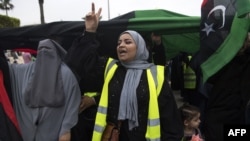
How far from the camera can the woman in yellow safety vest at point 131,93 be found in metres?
2.72

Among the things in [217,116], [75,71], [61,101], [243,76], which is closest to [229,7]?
[243,76]

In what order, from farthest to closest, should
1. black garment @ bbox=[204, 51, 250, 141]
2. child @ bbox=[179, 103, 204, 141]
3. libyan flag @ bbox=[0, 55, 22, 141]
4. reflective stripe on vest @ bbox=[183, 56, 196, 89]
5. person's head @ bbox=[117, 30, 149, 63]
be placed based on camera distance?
1. reflective stripe on vest @ bbox=[183, 56, 196, 89]
2. child @ bbox=[179, 103, 204, 141]
3. black garment @ bbox=[204, 51, 250, 141]
4. person's head @ bbox=[117, 30, 149, 63]
5. libyan flag @ bbox=[0, 55, 22, 141]

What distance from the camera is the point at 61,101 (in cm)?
273

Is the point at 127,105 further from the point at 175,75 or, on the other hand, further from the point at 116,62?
the point at 175,75

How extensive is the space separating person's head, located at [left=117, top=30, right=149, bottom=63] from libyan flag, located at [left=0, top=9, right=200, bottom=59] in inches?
14.3

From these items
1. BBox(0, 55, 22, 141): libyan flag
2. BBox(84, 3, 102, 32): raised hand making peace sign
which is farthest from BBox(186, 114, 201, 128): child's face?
BBox(0, 55, 22, 141): libyan flag

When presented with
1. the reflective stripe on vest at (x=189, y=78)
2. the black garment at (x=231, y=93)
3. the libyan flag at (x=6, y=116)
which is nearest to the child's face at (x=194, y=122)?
the black garment at (x=231, y=93)

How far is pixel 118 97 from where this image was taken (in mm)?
2793

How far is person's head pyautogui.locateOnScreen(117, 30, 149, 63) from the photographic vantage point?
2846 millimetres

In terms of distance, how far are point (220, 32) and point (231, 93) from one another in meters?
0.53

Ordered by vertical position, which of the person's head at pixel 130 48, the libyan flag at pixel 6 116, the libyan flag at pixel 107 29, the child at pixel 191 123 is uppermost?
the libyan flag at pixel 107 29

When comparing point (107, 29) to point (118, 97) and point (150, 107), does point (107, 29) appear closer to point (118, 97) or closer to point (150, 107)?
point (118, 97)

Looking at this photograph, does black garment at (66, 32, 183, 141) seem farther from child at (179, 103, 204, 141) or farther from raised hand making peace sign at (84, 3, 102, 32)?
child at (179, 103, 204, 141)

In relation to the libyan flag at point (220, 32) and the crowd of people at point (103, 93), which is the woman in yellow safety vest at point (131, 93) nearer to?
the crowd of people at point (103, 93)
